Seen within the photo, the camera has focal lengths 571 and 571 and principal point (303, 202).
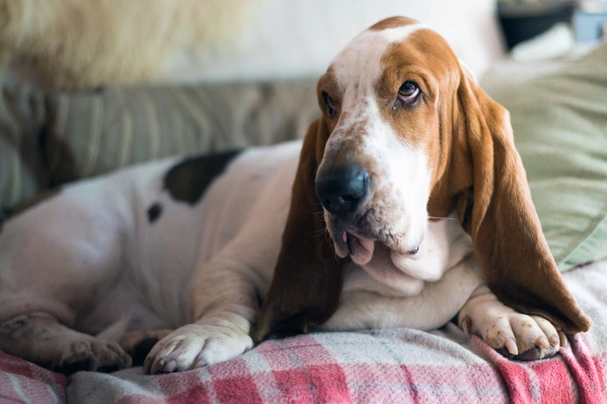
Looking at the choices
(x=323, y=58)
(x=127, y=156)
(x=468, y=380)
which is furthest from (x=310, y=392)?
(x=323, y=58)

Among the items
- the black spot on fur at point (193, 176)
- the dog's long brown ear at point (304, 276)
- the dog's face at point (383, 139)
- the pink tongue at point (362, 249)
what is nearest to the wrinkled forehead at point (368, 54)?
the dog's face at point (383, 139)

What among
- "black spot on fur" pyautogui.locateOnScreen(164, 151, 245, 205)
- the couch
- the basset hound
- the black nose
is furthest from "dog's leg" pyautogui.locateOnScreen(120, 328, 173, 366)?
the black nose

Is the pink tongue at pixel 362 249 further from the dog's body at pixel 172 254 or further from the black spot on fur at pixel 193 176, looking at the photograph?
the black spot on fur at pixel 193 176

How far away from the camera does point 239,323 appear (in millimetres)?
1524

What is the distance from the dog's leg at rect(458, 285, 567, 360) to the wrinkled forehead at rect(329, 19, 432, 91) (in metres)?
0.67

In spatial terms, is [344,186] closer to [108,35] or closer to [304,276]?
[304,276]

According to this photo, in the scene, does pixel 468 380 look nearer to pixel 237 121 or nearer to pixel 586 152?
pixel 586 152

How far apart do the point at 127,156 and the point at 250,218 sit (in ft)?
2.79

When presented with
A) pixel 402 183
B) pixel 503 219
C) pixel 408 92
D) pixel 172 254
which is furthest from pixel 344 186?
pixel 172 254

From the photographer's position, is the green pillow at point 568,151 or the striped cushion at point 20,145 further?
the striped cushion at point 20,145

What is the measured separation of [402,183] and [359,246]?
193 mm

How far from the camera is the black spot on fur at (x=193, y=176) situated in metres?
2.26

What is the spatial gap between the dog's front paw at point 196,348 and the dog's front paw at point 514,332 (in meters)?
0.60

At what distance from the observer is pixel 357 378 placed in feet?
4.03
